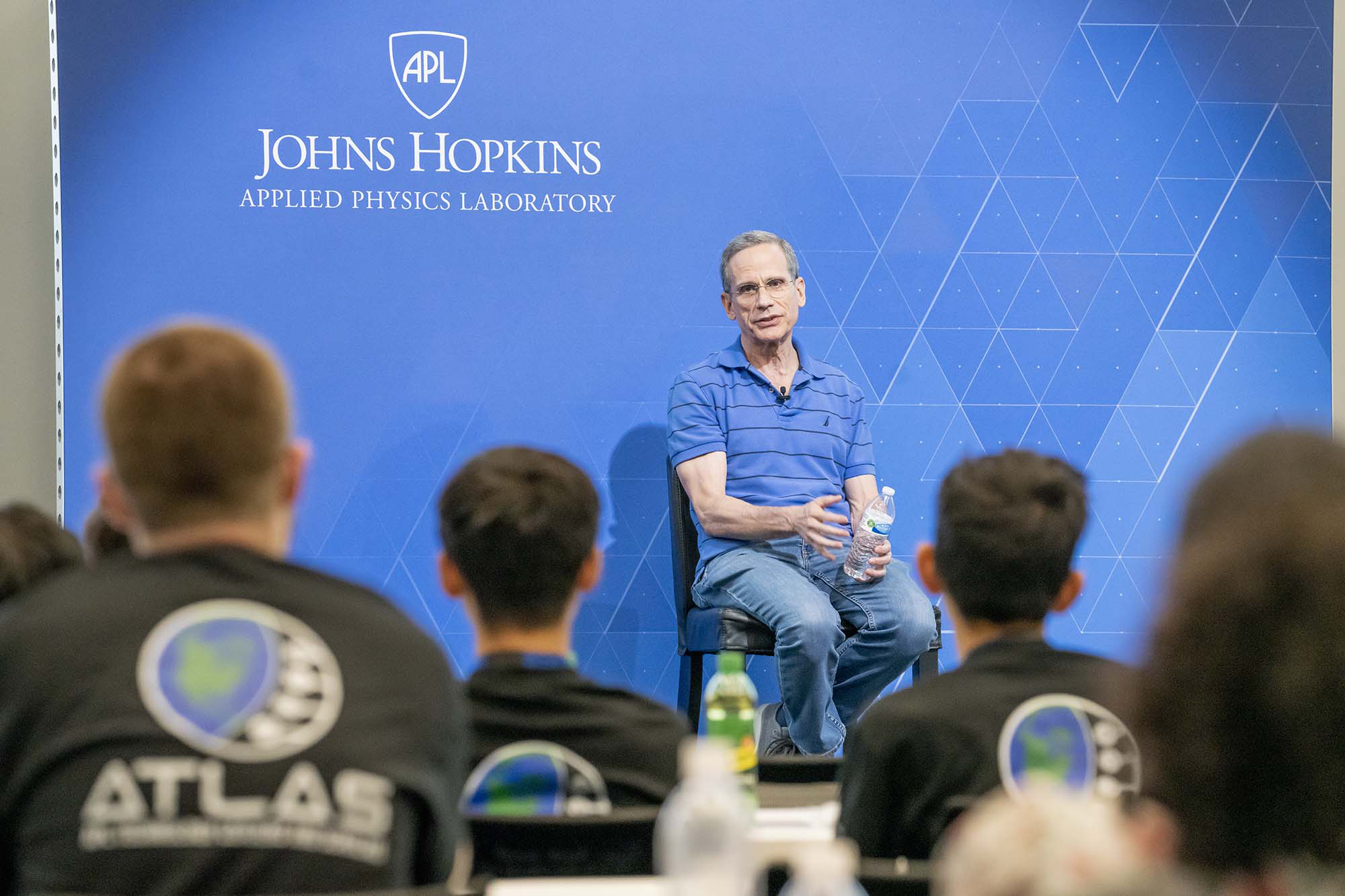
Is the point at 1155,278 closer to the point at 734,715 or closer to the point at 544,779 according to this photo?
the point at 734,715

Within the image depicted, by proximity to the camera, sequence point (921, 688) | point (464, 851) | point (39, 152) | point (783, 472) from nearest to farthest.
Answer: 1. point (464, 851)
2. point (921, 688)
3. point (783, 472)
4. point (39, 152)

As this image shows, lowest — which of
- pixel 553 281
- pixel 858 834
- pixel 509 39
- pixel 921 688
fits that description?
pixel 858 834

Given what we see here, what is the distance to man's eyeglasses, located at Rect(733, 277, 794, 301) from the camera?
433 cm

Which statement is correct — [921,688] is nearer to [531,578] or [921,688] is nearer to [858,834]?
[858,834]

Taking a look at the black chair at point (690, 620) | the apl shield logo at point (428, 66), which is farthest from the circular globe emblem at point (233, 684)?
the apl shield logo at point (428, 66)

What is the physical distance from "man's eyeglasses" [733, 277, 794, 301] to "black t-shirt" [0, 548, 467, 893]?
10.4ft

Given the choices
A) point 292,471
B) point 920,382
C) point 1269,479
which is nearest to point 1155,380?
point 920,382

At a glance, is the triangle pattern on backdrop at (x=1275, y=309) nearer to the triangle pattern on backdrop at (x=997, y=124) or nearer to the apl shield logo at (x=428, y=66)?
the triangle pattern on backdrop at (x=997, y=124)

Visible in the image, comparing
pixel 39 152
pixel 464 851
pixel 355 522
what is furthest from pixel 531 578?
pixel 39 152

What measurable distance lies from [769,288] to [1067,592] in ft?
8.32

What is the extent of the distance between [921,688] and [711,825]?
0.53 m

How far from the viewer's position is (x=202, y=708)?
3.94ft

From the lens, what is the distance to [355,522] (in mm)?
4621

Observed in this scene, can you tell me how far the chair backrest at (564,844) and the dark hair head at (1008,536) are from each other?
0.60 metres
